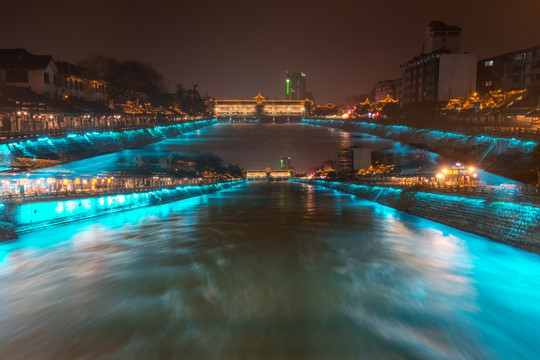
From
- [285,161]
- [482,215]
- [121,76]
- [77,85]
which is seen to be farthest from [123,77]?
[482,215]

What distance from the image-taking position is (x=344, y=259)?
12.8 m

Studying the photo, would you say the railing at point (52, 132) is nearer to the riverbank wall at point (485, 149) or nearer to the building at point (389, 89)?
the riverbank wall at point (485, 149)

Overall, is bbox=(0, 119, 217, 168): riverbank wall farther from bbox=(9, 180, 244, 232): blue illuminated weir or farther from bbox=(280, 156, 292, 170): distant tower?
bbox=(280, 156, 292, 170): distant tower

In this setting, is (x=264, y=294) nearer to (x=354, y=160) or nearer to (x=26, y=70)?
(x=354, y=160)

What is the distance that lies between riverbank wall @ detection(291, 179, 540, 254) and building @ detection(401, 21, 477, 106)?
65588 millimetres

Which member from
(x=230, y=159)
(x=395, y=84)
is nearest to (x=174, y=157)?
(x=230, y=159)

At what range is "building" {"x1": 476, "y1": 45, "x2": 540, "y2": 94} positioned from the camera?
59.4m

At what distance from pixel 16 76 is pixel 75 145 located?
16825 millimetres

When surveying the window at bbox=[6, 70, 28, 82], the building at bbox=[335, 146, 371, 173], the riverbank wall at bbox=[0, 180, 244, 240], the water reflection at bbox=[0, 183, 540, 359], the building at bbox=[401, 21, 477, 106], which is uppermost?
the building at bbox=[401, 21, 477, 106]

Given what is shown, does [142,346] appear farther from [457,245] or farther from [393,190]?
[393,190]

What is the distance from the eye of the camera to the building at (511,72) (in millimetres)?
59438

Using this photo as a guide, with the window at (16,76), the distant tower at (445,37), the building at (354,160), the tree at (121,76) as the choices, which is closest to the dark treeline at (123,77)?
the tree at (121,76)

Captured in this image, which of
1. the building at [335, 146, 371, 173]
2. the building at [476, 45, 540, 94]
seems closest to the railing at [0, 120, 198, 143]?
the building at [335, 146, 371, 173]

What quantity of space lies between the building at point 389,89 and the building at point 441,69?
34.8 meters
